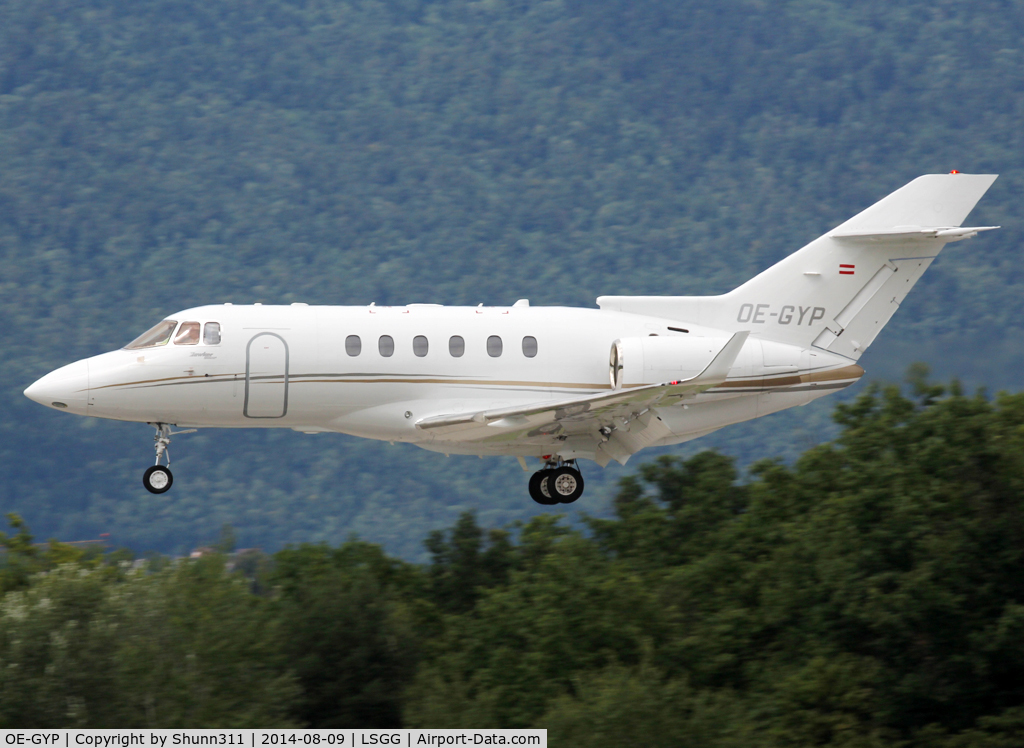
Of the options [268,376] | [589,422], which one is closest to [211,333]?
[268,376]

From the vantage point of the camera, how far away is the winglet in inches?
710

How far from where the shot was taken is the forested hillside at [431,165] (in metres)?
84.6

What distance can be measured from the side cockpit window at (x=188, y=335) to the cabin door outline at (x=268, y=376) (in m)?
0.87

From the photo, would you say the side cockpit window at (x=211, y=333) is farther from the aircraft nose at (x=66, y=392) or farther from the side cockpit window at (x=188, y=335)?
the aircraft nose at (x=66, y=392)

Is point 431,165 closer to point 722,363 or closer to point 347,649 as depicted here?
point 347,649

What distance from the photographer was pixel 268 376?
19.9 meters

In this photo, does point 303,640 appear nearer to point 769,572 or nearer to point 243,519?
point 769,572

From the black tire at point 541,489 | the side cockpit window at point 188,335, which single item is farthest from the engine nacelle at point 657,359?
the side cockpit window at point 188,335

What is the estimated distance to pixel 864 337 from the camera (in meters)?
22.5

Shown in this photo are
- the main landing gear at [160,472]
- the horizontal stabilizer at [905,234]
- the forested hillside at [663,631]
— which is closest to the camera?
the main landing gear at [160,472]

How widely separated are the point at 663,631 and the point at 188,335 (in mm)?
16229

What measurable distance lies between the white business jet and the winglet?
57 mm

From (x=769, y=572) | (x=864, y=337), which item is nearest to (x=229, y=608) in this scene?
(x=769, y=572)

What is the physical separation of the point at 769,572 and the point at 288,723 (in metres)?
13.9
